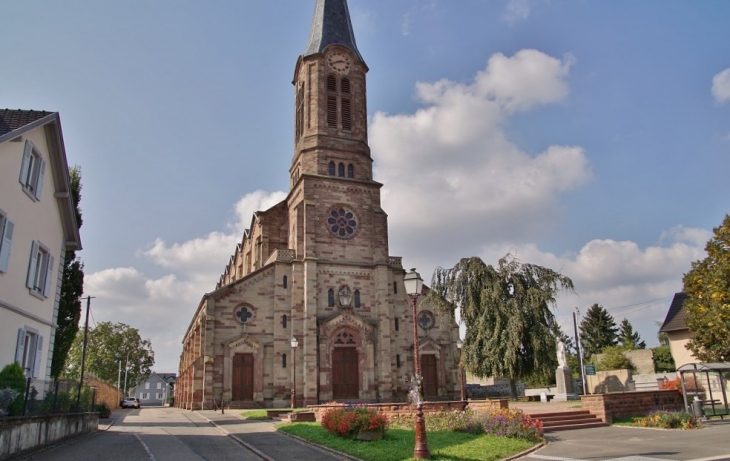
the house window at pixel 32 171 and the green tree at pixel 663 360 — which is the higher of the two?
the house window at pixel 32 171

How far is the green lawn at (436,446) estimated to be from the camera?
14362mm

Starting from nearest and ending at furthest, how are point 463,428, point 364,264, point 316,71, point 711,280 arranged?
1. point 463,428
2. point 711,280
3. point 364,264
4. point 316,71

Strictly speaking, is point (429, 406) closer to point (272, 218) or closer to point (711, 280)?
point (711, 280)

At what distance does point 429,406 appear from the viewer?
2194 cm

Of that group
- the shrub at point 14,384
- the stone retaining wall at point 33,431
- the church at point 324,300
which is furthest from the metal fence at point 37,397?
the church at point 324,300

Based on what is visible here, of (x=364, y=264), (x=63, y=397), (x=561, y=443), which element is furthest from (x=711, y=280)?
(x=63, y=397)

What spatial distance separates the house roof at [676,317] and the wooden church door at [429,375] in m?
16.7

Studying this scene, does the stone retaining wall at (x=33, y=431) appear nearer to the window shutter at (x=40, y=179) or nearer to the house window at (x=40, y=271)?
the house window at (x=40, y=271)

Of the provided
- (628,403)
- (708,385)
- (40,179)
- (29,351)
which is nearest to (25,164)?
(40,179)

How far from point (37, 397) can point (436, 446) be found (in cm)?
1148

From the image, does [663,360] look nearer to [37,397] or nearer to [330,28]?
[330,28]

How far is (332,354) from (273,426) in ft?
53.8

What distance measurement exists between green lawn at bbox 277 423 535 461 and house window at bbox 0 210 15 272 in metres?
10.8

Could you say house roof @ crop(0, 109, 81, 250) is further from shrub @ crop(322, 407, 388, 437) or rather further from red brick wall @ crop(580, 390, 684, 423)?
red brick wall @ crop(580, 390, 684, 423)
